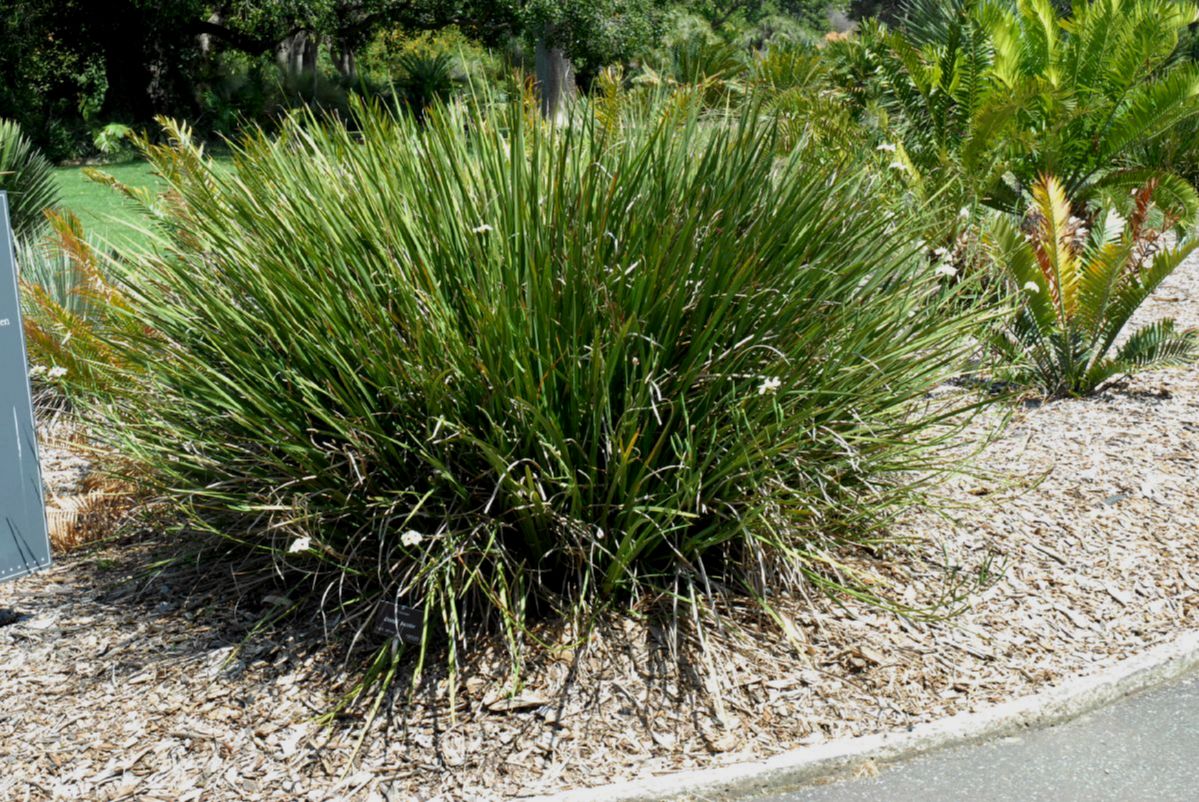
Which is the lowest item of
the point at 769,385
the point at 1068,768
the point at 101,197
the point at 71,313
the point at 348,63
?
the point at 1068,768

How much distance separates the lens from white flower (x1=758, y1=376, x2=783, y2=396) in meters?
3.64

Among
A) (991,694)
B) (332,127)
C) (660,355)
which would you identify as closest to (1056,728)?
(991,694)

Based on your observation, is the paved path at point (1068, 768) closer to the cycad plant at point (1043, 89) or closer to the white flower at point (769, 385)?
the white flower at point (769, 385)

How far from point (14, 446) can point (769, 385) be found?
2514mm

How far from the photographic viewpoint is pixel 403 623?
3.74m

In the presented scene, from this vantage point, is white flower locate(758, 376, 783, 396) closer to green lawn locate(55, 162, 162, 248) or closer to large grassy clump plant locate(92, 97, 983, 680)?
large grassy clump plant locate(92, 97, 983, 680)

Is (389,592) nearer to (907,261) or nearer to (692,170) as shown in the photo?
(692,170)

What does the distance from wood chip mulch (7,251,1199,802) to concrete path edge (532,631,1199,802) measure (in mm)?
56

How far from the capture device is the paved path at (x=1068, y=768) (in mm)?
3430

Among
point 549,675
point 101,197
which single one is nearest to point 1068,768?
point 549,675

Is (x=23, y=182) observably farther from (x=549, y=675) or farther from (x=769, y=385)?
(x=769, y=385)

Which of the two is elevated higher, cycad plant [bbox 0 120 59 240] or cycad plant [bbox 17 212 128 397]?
cycad plant [bbox 0 120 59 240]

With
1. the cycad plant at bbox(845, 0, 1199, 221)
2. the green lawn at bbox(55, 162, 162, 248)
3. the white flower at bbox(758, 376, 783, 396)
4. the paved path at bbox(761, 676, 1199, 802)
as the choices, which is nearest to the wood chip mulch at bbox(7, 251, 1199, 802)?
the paved path at bbox(761, 676, 1199, 802)

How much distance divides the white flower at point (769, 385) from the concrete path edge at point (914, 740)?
1.06m
